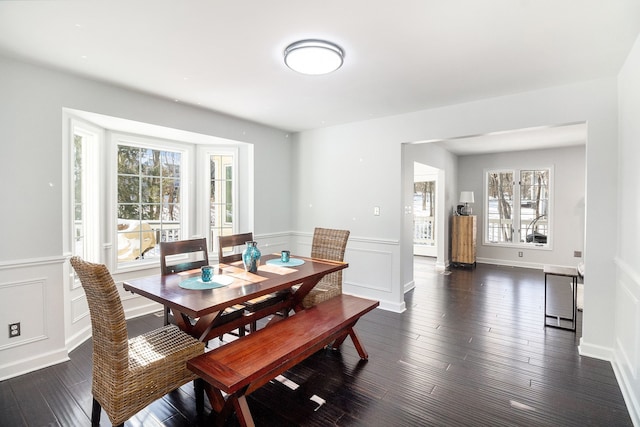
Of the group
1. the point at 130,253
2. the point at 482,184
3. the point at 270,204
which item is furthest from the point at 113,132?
the point at 482,184

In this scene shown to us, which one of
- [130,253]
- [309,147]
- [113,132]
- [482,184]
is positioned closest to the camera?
[113,132]

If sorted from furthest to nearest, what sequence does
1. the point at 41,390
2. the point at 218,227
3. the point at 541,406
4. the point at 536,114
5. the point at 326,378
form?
1. the point at 218,227
2. the point at 536,114
3. the point at 326,378
4. the point at 41,390
5. the point at 541,406

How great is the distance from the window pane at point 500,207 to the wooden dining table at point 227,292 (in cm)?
547

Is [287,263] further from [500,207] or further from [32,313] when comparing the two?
[500,207]

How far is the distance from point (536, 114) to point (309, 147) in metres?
2.92

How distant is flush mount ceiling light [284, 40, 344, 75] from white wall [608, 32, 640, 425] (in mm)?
2033

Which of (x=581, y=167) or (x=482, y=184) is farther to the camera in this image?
(x=482, y=184)

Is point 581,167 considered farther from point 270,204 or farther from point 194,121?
point 194,121

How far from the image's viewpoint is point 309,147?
488 cm

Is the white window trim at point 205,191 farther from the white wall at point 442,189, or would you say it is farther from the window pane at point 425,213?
the window pane at point 425,213

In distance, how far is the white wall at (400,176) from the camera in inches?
108

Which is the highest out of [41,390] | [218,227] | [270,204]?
[270,204]

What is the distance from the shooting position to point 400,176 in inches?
159

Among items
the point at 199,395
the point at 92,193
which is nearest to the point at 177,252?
the point at 199,395
